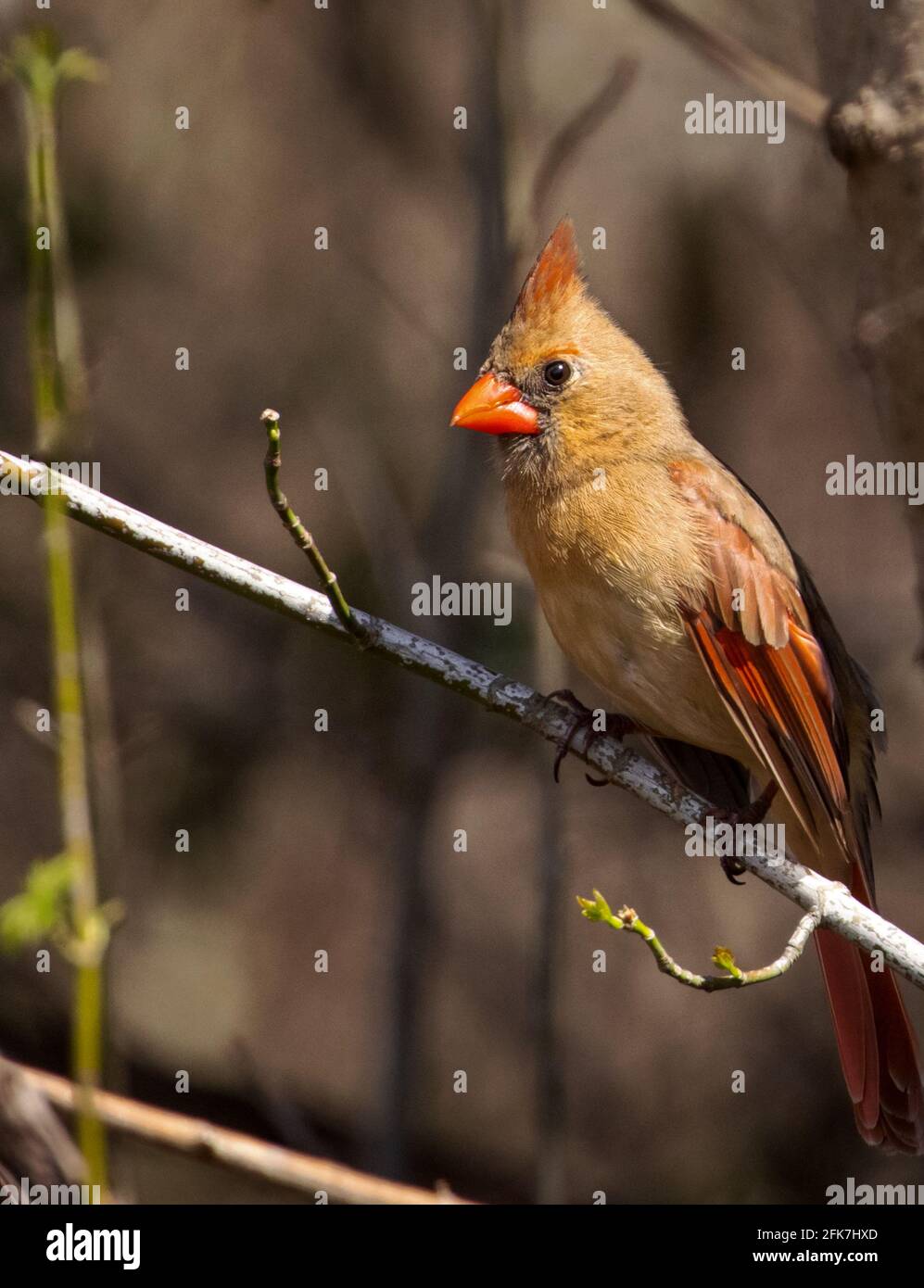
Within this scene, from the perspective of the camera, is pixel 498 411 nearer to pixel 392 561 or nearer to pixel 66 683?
pixel 392 561

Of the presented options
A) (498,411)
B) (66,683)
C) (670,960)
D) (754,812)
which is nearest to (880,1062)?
(754,812)

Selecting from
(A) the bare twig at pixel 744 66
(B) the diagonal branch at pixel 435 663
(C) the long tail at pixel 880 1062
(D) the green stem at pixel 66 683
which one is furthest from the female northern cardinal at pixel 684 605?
(D) the green stem at pixel 66 683

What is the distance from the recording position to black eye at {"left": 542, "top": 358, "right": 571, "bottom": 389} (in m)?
3.71

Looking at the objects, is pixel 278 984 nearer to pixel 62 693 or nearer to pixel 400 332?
pixel 400 332

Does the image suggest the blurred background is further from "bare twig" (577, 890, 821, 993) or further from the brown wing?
"bare twig" (577, 890, 821, 993)

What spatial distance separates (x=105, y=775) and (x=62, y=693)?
1.86 meters

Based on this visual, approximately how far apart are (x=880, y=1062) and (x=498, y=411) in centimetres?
176

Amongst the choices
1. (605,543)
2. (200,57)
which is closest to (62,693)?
(605,543)

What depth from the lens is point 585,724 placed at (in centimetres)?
336

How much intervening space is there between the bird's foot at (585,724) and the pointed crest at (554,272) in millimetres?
958

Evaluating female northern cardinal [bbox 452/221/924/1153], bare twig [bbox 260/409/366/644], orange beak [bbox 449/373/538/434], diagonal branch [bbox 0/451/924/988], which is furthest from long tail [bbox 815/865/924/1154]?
bare twig [bbox 260/409/366/644]

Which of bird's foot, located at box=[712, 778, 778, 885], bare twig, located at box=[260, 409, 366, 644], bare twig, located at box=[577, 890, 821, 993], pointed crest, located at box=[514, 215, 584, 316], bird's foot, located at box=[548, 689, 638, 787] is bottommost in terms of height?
bare twig, located at box=[577, 890, 821, 993]

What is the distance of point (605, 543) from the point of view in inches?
134

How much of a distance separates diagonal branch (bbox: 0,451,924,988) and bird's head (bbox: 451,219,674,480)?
747 mm
